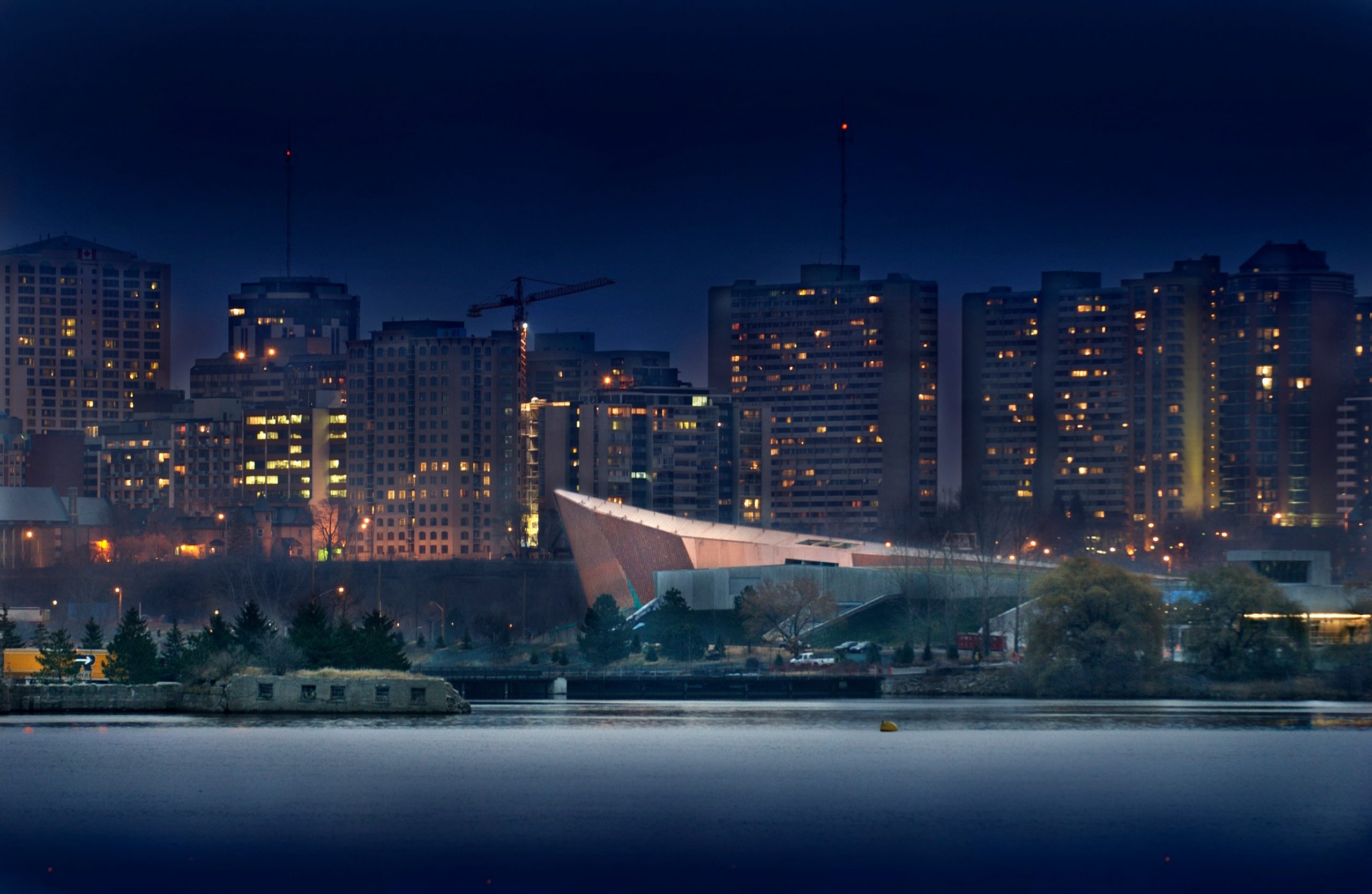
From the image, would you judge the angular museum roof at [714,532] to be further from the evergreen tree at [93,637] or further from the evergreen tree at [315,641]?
the evergreen tree at [93,637]

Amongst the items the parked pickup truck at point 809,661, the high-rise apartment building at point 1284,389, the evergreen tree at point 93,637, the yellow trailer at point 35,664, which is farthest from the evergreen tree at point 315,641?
the high-rise apartment building at point 1284,389

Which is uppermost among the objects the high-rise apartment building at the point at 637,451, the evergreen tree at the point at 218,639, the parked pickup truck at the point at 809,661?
the high-rise apartment building at the point at 637,451

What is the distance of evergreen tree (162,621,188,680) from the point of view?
2953 inches

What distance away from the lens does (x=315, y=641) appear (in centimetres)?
7562

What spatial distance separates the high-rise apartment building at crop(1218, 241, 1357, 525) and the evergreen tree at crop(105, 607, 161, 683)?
138245 millimetres

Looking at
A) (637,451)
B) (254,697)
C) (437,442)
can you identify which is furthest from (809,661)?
(437,442)

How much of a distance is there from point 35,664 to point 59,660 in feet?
14.7

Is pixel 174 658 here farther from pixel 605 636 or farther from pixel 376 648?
pixel 605 636

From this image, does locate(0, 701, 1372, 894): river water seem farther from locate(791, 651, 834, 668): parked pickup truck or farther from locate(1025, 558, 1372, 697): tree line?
locate(791, 651, 834, 668): parked pickup truck

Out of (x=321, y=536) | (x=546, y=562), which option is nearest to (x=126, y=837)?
(x=546, y=562)

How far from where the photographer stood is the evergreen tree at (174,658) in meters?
75.0

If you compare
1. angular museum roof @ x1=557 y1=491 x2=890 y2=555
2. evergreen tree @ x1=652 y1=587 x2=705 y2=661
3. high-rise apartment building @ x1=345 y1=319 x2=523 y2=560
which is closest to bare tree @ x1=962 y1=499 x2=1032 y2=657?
angular museum roof @ x1=557 y1=491 x2=890 y2=555

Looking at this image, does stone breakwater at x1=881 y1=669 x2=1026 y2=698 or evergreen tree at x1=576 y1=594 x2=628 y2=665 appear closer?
stone breakwater at x1=881 y1=669 x2=1026 y2=698

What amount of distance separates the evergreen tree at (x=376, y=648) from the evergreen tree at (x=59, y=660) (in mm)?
11496
